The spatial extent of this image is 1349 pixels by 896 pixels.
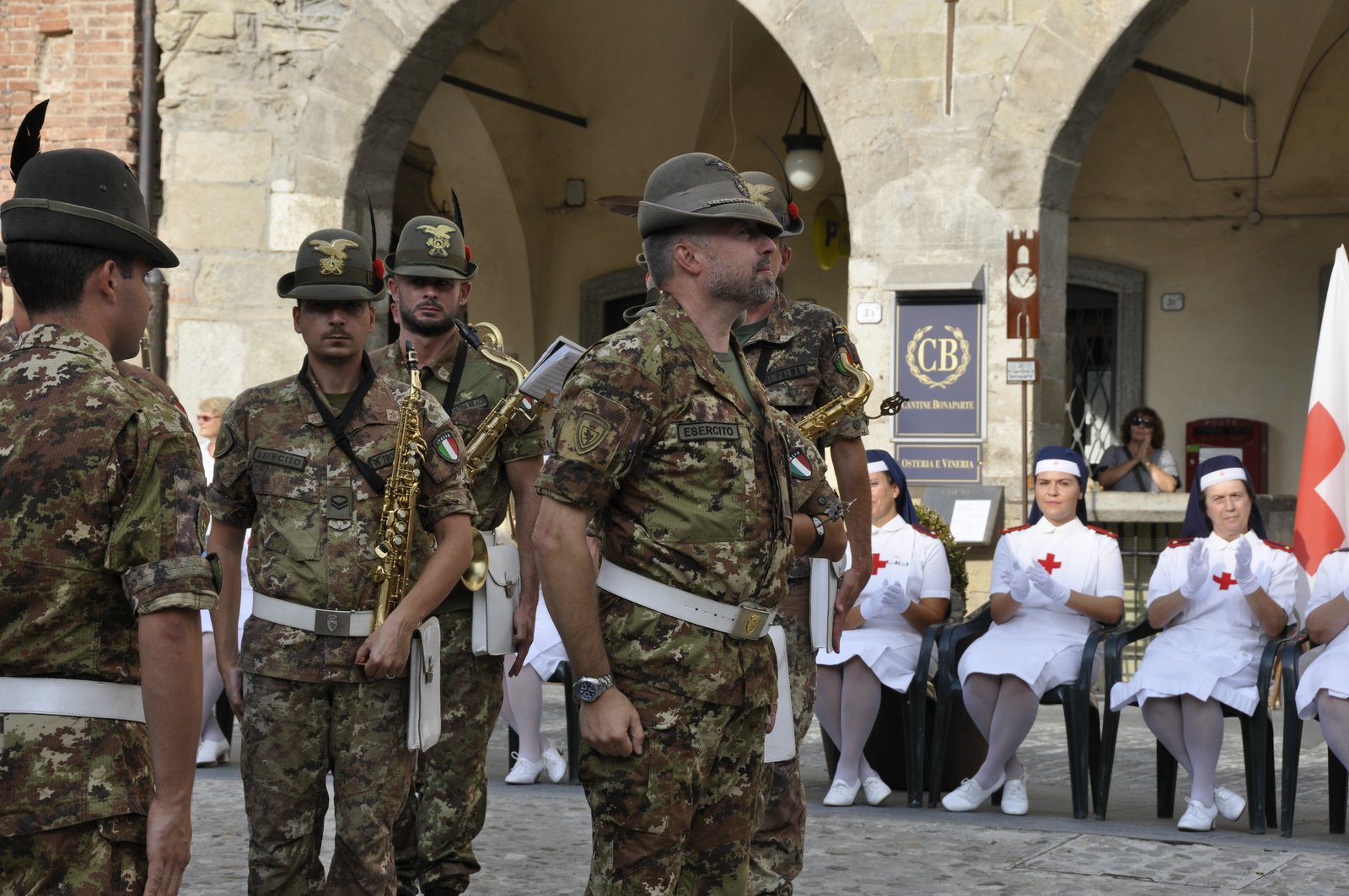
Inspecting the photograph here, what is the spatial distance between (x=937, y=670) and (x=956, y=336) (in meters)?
3.53

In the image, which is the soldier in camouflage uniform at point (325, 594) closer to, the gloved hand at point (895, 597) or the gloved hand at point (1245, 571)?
the gloved hand at point (895, 597)

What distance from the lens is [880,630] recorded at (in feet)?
25.6

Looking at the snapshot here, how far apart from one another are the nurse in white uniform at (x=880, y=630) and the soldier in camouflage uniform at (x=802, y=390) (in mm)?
2068

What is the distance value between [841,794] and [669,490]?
4245 millimetres

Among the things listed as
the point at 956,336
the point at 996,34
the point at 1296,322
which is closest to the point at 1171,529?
the point at 956,336

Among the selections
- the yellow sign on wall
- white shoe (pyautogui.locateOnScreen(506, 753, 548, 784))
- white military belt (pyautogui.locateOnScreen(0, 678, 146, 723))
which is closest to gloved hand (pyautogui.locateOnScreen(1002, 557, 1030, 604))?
white shoe (pyautogui.locateOnScreen(506, 753, 548, 784))

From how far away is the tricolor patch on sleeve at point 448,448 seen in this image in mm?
4652

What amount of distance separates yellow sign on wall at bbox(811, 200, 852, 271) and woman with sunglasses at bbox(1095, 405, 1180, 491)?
12.5 ft

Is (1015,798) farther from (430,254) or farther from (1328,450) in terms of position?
(430,254)

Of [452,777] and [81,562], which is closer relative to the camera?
[81,562]

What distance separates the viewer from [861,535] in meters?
5.52

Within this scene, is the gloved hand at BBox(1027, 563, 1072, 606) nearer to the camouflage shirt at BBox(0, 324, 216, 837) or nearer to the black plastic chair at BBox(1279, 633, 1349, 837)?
the black plastic chair at BBox(1279, 633, 1349, 837)

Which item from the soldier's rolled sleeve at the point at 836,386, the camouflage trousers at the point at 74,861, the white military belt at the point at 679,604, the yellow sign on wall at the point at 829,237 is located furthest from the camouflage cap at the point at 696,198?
the yellow sign on wall at the point at 829,237

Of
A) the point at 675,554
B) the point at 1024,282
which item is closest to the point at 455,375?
the point at 675,554
